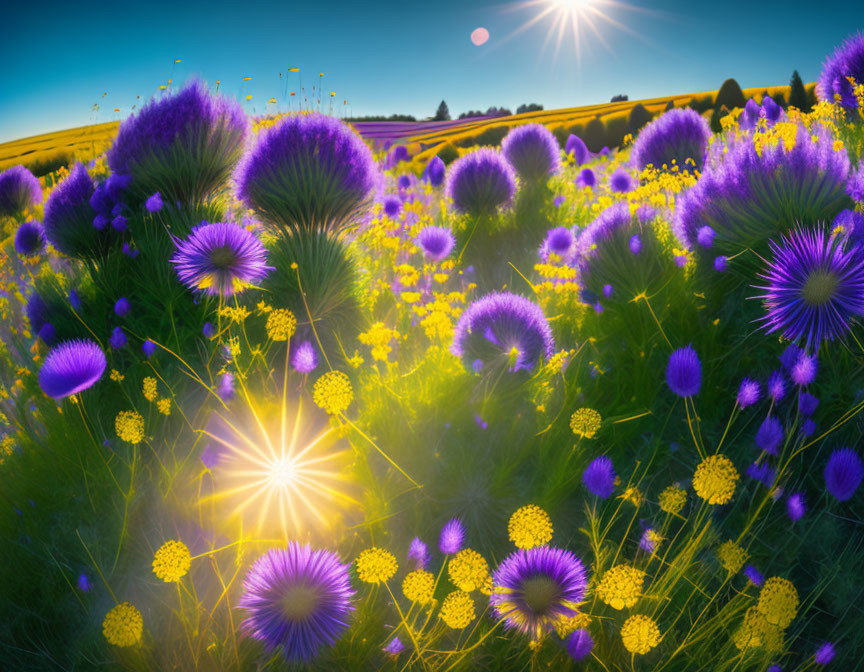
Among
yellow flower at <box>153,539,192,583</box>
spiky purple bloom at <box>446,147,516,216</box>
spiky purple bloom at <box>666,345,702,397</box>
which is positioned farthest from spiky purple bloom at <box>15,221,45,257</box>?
spiky purple bloom at <box>666,345,702,397</box>

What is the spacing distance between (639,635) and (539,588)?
1.03 ft

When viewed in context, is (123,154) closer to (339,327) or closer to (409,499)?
(339,327)

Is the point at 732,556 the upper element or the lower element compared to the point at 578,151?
lower

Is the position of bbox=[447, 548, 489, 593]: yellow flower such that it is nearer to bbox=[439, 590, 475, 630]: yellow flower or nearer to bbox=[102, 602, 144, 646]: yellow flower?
bbox=[439, 590, 475, 630]: yellow flower

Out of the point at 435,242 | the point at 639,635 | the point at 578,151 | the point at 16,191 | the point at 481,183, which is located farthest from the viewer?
the point at 578,151

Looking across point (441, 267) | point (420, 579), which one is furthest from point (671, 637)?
point (441, 267)

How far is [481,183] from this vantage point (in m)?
5.80

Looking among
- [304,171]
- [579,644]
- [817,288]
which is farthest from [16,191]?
[817,288]

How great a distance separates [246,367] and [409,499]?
1.34 meters

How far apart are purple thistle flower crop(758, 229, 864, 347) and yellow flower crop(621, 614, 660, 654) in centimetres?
150

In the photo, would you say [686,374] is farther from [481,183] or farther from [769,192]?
[481,183]

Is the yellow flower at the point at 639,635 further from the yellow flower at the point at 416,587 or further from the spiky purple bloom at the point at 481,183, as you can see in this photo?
the spiky purple bloom at the point at 481,183

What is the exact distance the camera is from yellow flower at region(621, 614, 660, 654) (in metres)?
1.44

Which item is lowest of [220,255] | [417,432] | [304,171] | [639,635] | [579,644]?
[579,644]
